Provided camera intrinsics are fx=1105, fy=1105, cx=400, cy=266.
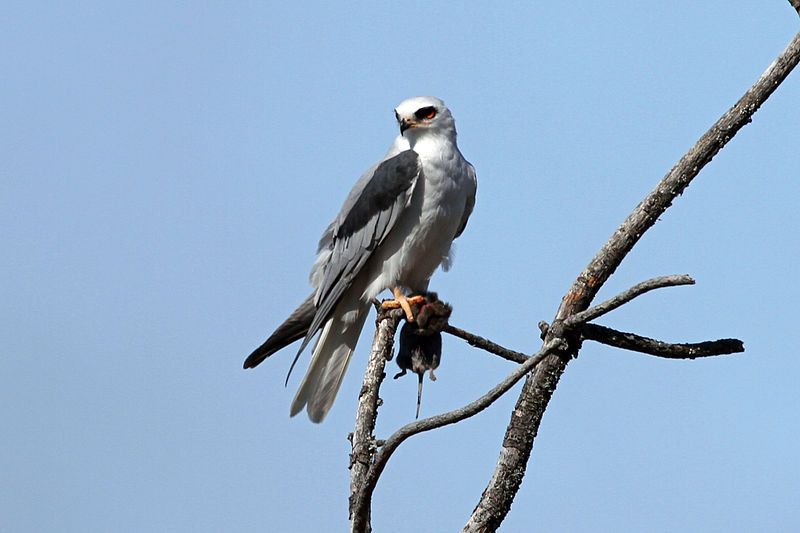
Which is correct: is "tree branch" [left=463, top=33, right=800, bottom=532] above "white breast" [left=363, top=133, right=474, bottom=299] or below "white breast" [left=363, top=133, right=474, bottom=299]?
below

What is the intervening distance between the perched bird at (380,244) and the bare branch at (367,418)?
1.18 metres

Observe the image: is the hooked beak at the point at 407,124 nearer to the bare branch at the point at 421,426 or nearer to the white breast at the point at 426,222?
the white breast at the point at 426,222

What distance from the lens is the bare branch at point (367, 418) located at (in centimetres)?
306

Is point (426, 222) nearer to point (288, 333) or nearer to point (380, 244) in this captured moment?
point (380, 244)

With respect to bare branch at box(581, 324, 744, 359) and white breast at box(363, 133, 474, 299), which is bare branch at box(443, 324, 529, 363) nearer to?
bare branch at box(581, 324, 744, 359)

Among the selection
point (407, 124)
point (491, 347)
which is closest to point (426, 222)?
point (407, 124)

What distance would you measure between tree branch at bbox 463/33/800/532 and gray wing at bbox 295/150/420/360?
186cm

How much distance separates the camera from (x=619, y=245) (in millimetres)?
3174

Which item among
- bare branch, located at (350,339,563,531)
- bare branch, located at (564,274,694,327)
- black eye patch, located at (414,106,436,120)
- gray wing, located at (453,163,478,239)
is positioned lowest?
bare branch, located at (350,339,563,531)

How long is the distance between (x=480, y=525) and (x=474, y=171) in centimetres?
254

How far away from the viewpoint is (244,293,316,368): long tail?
15.1 ft

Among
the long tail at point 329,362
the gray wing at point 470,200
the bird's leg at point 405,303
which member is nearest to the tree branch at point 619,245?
the bird's leg at point 405,303

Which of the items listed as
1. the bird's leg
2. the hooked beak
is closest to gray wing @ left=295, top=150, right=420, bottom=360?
the hooked beak

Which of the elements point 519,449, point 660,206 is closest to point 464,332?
point 519,449
